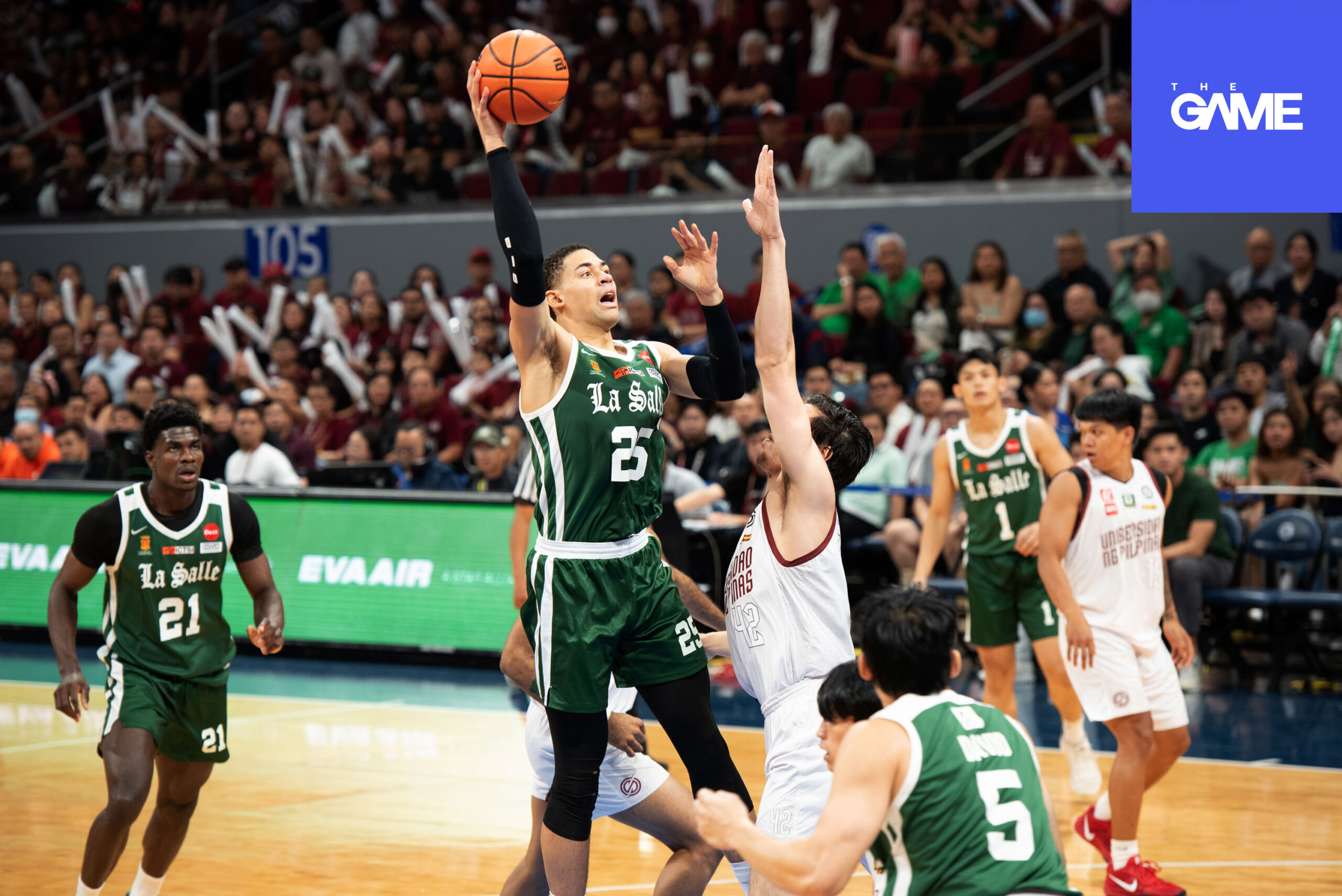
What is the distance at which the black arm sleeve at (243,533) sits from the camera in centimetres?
620

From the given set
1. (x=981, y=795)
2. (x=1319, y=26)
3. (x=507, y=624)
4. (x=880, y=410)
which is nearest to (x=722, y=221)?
(x=880, y=410)

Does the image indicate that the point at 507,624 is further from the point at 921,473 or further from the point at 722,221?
the point at 722,221

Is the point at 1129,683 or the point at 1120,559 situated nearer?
the point at 1129,683

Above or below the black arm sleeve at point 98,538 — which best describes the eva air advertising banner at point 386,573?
below

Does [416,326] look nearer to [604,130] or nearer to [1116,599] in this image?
[604,130]

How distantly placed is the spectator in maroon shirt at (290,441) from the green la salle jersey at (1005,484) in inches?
284

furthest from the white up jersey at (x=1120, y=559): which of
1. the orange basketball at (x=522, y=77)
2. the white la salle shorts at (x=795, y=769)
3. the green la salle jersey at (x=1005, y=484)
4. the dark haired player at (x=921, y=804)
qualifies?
the dark haired player at (x=921, y=804)

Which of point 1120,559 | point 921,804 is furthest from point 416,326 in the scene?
point 921,804

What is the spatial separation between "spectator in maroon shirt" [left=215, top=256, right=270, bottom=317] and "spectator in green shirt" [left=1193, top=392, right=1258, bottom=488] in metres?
10.3

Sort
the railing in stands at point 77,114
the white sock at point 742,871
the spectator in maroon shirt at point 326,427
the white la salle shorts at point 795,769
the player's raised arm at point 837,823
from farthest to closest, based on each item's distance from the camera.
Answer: the railing in stands at point 77,114 → the spectator in maroon shirt at point 326,427 → the white sock at point 742,871 → the white la salle shorts at point 795,769 → the player's raised arm at point 837,823

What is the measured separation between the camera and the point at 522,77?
16.7ft

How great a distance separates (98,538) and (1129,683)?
13.1 ft

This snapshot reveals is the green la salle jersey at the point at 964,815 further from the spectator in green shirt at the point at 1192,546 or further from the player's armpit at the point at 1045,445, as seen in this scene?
the spectator in green shirt at the point at 1192,546

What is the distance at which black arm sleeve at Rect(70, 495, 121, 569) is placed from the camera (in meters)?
5.97
